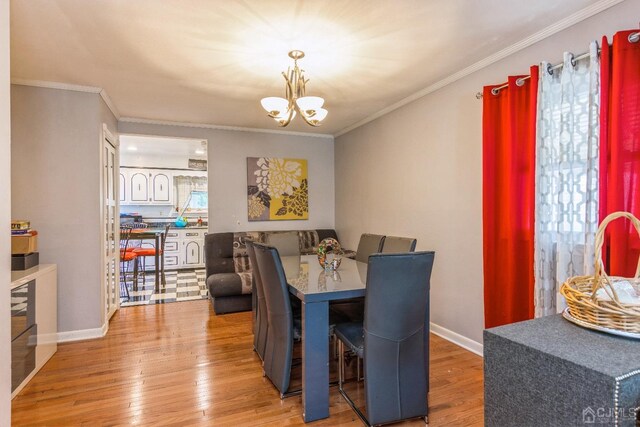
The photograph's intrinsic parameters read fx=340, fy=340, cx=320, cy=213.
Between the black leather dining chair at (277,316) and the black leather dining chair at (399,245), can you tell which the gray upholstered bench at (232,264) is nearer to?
the black leather dining chair at (399,245)

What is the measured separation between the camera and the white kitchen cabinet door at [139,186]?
713 cm

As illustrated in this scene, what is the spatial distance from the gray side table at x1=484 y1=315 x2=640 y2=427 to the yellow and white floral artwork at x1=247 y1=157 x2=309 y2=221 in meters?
4.31

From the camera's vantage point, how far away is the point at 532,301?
7.57ft

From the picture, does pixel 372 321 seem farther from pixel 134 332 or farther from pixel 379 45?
pixel 134 332

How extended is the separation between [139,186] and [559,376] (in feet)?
25.6

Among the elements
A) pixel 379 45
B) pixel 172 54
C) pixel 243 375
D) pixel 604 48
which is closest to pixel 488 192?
pixel 604 48

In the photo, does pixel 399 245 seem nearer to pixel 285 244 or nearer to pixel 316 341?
pixel 316 341

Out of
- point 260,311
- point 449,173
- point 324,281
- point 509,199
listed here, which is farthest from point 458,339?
point 260,311

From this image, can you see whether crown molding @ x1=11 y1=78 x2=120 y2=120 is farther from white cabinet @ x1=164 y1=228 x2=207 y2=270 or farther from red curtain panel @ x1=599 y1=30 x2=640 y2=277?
red curtain panel @ x1=599 y1=30 x2=640 y2=277

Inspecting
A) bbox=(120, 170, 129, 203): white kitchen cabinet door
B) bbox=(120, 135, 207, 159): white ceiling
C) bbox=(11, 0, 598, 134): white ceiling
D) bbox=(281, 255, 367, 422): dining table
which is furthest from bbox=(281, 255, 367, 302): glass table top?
bbox=(120, 170, 129, 203): white kitchen cabinet door

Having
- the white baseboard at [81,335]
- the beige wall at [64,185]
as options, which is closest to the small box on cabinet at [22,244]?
the beige wall at [64,185]

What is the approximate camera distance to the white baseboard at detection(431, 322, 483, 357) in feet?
9.41

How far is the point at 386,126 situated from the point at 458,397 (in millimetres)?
2960

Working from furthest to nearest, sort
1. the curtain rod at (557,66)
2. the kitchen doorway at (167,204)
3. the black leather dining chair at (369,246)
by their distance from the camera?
1. the kitchen doorway at (167,204)
2. the black leather dining chair at (369,246)
3. the curtain rod at (557,66)
